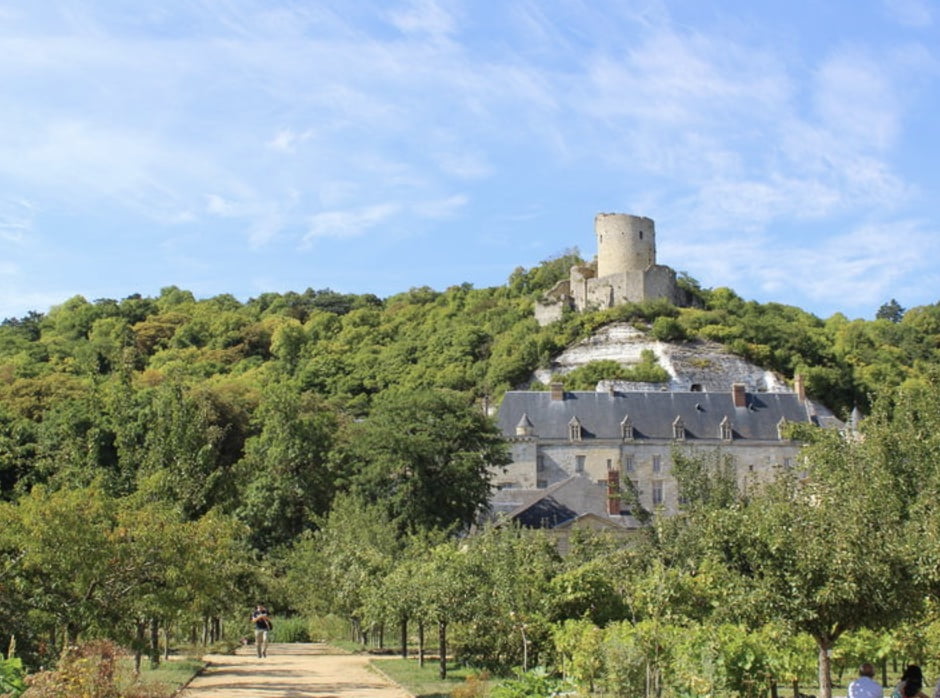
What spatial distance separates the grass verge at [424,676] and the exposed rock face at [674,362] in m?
49.1

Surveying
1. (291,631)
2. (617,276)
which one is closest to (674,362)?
(617,276)

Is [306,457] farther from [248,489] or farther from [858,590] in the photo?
[858,590]

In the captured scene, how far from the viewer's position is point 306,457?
152 ft

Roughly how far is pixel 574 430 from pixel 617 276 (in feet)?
108

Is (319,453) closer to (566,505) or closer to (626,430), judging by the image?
(566,505)

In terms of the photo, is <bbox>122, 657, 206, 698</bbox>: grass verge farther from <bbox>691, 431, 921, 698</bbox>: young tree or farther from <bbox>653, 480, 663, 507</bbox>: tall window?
<bbox>653, 480, 663, 507</bbox>: tall window

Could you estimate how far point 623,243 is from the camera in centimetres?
9456

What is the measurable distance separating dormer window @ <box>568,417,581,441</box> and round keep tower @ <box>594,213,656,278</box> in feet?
115

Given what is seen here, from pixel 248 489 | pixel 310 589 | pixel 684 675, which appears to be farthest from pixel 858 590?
pixel 248 489

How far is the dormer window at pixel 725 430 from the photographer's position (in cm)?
6116

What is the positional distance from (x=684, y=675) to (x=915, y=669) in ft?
10.1

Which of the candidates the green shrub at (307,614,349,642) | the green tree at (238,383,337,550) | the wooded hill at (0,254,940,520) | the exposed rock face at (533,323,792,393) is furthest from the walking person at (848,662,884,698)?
the exposed rock face at (533,323,792,393)

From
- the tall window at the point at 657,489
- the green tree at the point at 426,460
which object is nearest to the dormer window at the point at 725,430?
the tall window at the point at 657,489

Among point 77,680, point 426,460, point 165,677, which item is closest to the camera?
point 77,680
